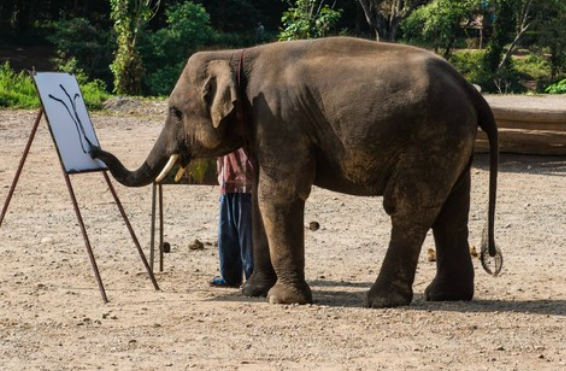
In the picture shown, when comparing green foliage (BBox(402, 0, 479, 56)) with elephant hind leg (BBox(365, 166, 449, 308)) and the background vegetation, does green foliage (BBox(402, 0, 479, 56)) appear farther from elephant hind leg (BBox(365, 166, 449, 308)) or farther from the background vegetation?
elephant hind leg (BBox(365, 166, 449, 308))

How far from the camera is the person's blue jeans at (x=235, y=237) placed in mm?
9664

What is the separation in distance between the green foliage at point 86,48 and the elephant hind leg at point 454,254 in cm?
2181

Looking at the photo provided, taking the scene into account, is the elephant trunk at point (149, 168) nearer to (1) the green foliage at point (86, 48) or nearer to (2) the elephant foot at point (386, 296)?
(2) the elephant foot at point (386, 296)

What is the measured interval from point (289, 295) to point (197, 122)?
1357 mm

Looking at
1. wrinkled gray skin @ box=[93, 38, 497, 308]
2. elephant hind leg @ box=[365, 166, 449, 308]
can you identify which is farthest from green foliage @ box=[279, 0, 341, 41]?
elephant hind leg @ box=[365, 166, 449, 308]

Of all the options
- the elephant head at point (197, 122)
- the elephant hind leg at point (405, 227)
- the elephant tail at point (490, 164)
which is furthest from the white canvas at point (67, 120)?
the elephant tail at point (490, 164)

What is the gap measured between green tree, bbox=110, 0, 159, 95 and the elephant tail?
18.7 m

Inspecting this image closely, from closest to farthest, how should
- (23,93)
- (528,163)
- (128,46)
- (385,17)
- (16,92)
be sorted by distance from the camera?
(528,163)
(16,92)
(23,93)
(128,46)
(385,17)

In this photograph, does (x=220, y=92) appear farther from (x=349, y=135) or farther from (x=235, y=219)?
(x=235, y=219)

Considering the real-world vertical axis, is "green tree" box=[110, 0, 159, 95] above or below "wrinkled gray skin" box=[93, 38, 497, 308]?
below

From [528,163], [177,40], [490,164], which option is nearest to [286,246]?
[490,164]

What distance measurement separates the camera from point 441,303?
9.01 m

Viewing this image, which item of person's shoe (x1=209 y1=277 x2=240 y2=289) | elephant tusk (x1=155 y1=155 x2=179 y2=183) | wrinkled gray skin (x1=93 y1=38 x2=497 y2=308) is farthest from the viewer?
person's shoe (x1=209 y1=277 x2=240 y2=289)

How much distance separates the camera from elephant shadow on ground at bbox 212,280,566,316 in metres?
8.74
